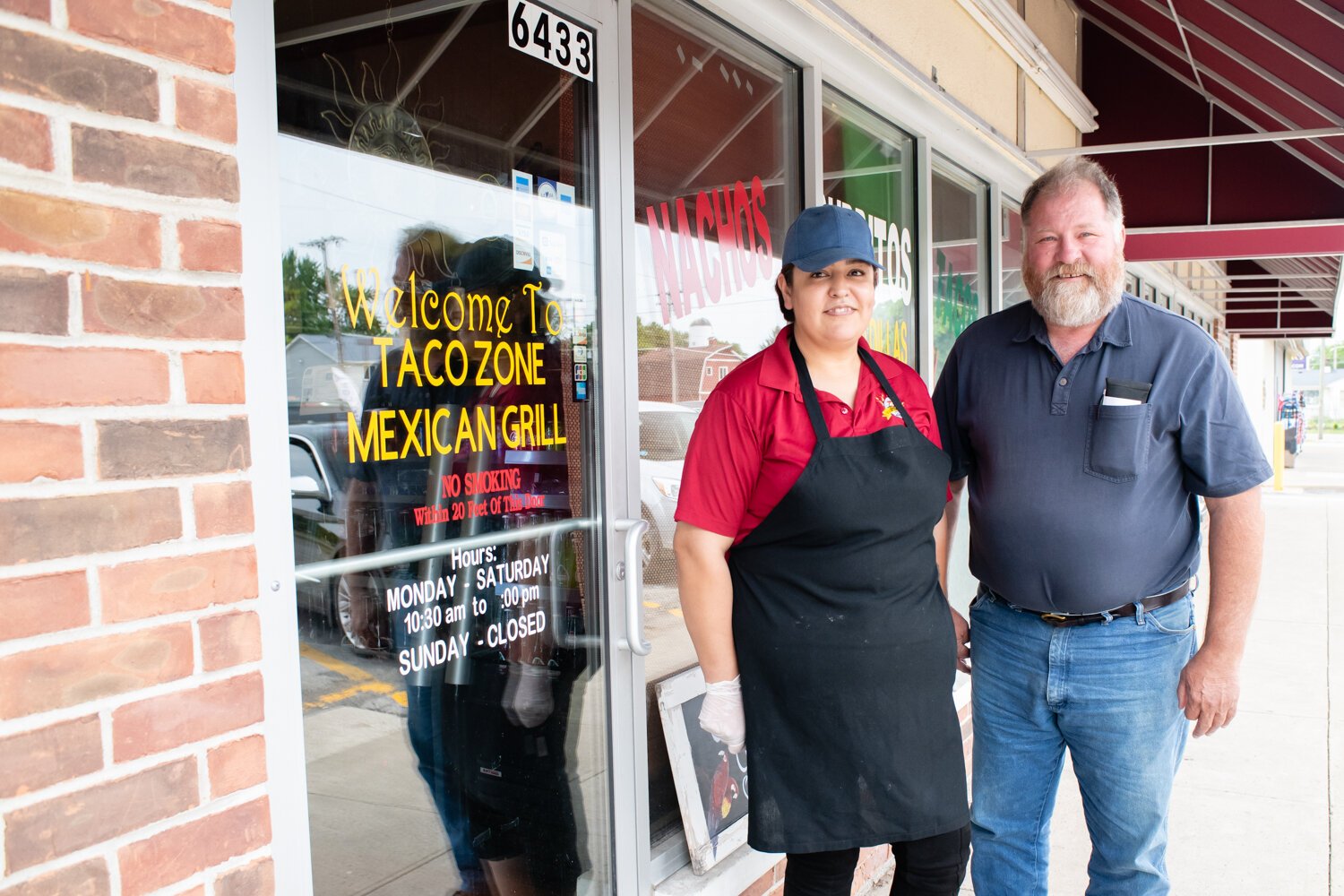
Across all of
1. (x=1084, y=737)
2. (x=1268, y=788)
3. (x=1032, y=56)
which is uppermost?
(x=1032, y=56)

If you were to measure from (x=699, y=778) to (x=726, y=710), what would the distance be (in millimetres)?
853

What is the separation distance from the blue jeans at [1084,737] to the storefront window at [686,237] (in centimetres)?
84

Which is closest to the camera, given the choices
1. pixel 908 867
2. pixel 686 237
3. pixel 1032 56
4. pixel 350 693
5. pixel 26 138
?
pixel 26 138

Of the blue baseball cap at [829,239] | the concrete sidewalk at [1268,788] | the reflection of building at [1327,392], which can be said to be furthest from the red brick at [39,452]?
the reflection of building at [1327,392]

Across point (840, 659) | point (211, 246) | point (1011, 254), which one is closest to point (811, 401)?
point (840, 659)

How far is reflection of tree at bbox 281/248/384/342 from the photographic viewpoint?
5.70ft

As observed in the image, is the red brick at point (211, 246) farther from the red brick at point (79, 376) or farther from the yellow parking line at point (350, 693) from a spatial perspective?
the yellow parking line at point (350, 693)

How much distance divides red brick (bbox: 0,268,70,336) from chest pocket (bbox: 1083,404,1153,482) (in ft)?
6.56

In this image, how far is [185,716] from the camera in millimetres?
1319

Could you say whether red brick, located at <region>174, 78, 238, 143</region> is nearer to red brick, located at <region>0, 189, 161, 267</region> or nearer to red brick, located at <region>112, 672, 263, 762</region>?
red brick, located at <region>0, 189, 161, 267</region>

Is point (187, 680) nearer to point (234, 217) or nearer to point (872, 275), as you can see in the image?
point (234, 217)

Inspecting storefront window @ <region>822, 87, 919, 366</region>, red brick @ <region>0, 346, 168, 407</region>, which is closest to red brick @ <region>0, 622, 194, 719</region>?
red brick @ <region>0, 346, 168, 407</region>

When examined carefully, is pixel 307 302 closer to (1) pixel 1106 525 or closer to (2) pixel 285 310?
(2) pixel 285 310

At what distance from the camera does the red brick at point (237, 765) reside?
136cm
